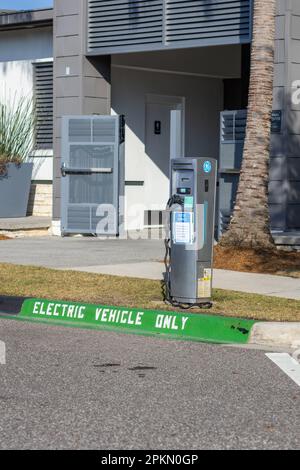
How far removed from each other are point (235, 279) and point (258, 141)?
2.67 metres

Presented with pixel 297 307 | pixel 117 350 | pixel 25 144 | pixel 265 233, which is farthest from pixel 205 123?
pixel 117 350

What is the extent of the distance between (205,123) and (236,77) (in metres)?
1.29

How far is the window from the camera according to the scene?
75.8 feet

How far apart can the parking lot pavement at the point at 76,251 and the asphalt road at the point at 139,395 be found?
5322 millimetres

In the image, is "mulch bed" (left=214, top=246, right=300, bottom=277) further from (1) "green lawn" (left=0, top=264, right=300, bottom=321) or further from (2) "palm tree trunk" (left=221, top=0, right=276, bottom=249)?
(1) "green lawn" (left=0, top=264, right=300, bottom=321)

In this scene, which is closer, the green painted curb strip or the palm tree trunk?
the green painted curb strip

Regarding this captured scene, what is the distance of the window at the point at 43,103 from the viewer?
23.1 meters

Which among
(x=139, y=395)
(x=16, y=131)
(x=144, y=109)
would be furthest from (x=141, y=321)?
(x=16, y=131)

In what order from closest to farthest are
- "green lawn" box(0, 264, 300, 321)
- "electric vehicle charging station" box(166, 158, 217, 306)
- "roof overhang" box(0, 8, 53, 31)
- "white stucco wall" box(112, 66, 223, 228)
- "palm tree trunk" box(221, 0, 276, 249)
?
"electric vehicle charging station" box(166, 158, 217, 306) < "green lawn" box(0, 264, 300, 321) < "palm tree trunk" box(221, 0, 276, 249) < "roof overhang" box(0, 8, 53, 31) < "white stucco wall" box(112, 66, 223, 228)

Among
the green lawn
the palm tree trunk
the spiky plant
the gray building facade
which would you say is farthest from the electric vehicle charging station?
the spiky plant

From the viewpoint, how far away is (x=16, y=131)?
76.5ft

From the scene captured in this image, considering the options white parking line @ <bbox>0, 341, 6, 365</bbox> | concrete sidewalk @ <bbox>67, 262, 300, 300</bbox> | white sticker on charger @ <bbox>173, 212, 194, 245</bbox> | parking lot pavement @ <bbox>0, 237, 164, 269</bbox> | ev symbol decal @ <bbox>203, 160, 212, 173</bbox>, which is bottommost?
white parking line @ <bbox>0, 341, 6, 365</bbox>

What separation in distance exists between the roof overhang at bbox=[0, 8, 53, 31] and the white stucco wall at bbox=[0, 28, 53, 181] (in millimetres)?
468

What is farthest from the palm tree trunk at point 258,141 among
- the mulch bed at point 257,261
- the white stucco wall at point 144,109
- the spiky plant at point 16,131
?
A: the spiky plant at point 16,131
